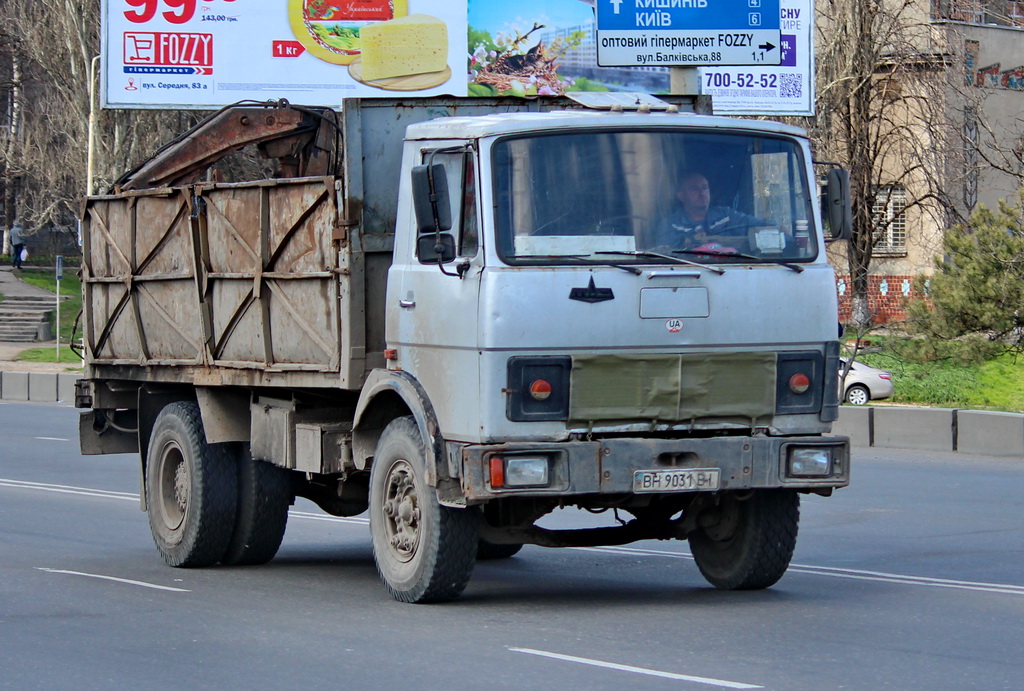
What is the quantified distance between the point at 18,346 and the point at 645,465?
113 ft

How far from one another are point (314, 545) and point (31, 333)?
105ft

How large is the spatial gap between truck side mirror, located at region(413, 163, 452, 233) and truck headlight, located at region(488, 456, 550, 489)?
1191mm

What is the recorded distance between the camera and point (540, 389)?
7.82 m

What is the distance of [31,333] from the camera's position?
41.8m

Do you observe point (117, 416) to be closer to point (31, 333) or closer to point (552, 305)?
point (552, 305)

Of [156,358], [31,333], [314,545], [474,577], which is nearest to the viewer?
[474,577]

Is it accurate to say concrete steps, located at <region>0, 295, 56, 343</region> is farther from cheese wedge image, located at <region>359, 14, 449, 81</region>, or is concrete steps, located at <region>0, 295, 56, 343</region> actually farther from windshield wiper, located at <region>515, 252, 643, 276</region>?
windshield wiper, located at <region>515, 252, 643, 276</region>

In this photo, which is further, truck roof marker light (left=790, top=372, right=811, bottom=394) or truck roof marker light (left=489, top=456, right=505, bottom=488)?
truck roof marker light (left=790, top=372, right=811, bottom=394)

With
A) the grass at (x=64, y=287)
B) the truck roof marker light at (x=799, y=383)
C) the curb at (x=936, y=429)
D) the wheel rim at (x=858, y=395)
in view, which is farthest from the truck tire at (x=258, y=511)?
the grass at (x=64, y=287)

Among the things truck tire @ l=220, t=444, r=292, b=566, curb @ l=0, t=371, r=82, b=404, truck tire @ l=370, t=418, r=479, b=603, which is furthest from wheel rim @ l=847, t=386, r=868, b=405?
truck tire @ l=370, t=418, r=479, b=603

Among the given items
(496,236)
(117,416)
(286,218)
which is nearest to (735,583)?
(496,236)

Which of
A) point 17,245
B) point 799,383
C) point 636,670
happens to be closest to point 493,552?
point 799,383

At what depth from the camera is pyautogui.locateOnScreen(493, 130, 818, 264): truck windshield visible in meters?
7.89

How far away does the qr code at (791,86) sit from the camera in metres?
25.4
